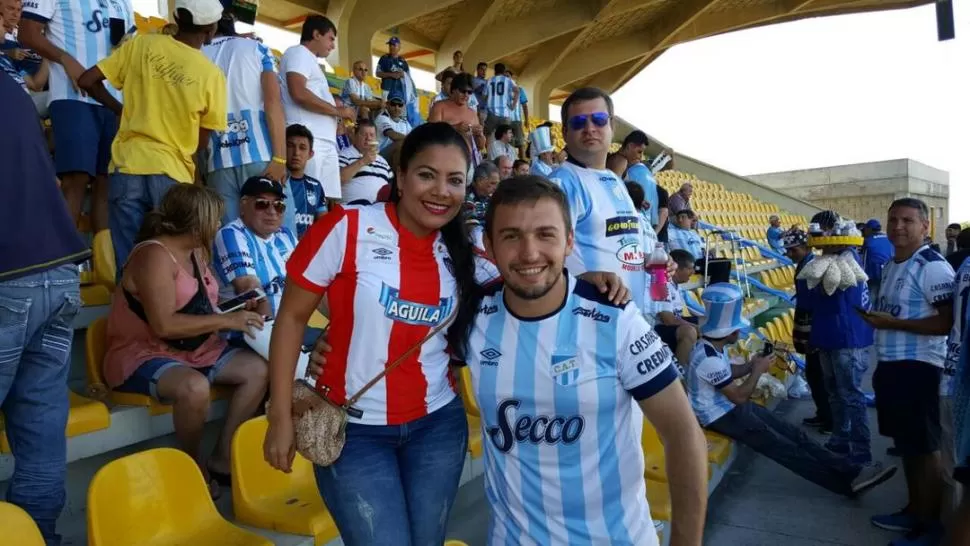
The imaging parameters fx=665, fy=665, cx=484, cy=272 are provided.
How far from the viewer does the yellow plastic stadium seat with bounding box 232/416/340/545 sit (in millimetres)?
2396

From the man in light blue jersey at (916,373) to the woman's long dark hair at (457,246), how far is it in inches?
121

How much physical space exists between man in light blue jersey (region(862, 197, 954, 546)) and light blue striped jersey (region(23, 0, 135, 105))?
457 centimetres

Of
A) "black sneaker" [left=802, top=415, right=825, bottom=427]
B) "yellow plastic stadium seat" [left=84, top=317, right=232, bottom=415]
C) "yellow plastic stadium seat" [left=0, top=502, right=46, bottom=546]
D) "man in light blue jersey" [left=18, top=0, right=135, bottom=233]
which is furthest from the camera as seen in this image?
"black sneaker" [left=802, top=415, right=825, bottom=427]

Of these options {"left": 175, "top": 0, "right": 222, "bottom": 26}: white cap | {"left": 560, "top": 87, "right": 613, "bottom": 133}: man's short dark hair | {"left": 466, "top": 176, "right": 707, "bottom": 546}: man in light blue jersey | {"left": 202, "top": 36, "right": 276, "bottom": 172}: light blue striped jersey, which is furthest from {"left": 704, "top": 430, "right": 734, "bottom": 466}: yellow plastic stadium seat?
{"left": 175, "top": 0, "right": 222, "bottom": 26}: white cap

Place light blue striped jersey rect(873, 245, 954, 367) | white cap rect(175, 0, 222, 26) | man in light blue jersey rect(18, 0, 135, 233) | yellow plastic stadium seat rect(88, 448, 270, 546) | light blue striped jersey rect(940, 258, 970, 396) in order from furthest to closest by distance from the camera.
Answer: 1. light blue striped jersey rect(873, 245, 954, 367)
2. man in light blue jersey rect(18, 0, 135, 233)
3. white cap rect(175, 0, 222, 26)
4. light blue striped jersey rect(940, 258, 970, 396)
5. yellow plastic stadium seat rect(88, 448, 270, 546)

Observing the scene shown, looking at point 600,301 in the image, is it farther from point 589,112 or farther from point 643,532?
point 589,112

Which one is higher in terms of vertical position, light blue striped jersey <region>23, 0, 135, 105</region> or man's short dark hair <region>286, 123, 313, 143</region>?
light blue striped jersey <region>23, 0, 135, 105</region>

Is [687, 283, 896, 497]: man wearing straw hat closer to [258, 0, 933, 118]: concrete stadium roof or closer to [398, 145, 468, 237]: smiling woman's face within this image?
[398, 145, 468, 237]: smiling woman's face

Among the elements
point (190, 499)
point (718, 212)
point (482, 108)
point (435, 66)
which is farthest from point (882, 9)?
point (190, 499)

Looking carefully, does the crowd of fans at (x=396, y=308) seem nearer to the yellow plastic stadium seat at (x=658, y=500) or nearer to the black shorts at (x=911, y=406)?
the black shorts at (x=911, y=406)

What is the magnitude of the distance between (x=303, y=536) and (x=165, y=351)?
100cm

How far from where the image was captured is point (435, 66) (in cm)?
2278

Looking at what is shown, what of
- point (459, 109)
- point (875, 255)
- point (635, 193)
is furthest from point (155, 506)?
point (875, 255)

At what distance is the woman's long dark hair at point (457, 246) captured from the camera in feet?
5.46
